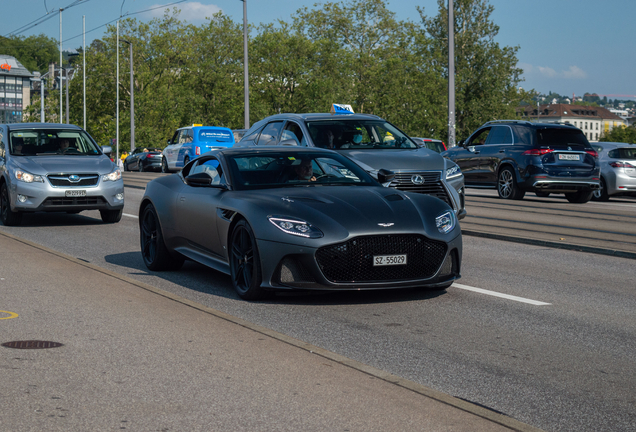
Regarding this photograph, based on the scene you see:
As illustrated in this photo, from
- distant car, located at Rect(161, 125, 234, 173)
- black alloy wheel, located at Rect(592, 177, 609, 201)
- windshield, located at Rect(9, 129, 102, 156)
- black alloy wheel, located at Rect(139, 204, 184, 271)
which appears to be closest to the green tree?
distant car, located at Rect(161, 125, 234, 173)

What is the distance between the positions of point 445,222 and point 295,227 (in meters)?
1.26

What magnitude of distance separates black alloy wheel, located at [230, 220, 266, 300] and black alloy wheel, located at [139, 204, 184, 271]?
166 centimetres

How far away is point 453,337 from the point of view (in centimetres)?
580

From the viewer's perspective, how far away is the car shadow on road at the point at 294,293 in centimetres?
720

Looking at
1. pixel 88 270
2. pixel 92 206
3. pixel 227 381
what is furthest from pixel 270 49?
pixel 227 381

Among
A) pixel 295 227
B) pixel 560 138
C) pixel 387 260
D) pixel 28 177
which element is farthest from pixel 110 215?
pixel 560 138

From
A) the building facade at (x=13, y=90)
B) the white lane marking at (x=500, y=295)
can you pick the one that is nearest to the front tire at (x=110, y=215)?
the white lane marking at (x=500, y=295)

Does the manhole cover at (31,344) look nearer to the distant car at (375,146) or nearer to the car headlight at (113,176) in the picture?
the distant car at (375,146)

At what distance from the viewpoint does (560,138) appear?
64.6 ft

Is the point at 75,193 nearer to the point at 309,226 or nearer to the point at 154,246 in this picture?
the point at 154,246

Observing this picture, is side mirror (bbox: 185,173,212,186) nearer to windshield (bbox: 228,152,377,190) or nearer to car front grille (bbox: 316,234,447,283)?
windshield (bbox: 228,152,377,190)

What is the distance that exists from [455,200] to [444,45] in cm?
6642

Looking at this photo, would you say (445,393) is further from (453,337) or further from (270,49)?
(270,49)

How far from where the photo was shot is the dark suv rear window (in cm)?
1962
